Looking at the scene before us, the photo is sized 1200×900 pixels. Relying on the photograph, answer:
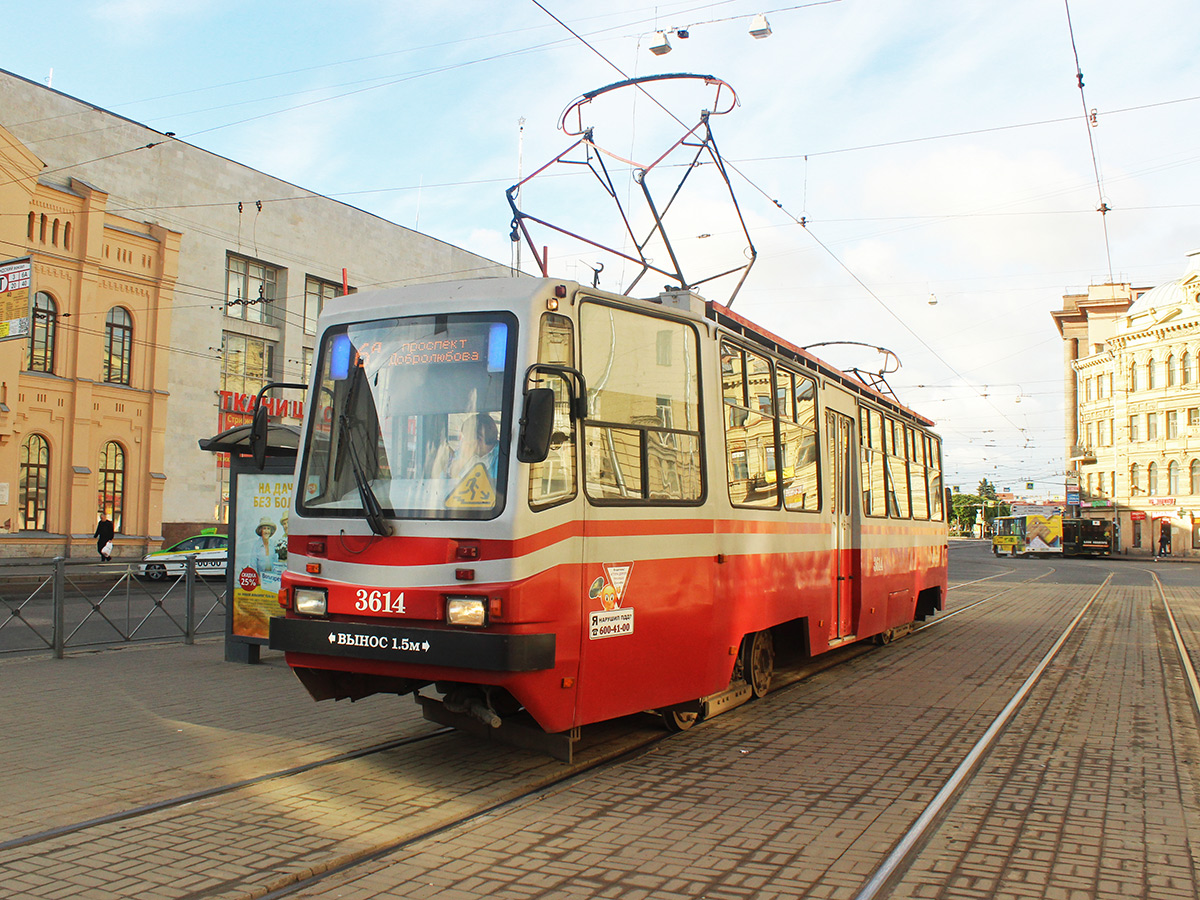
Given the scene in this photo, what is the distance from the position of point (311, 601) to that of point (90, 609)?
7.80 meters

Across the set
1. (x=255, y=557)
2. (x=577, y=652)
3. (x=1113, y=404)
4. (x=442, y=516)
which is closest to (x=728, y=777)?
(x=577, y=652)

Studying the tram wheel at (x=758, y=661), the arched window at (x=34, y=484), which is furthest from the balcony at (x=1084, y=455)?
the tram wheel at (x=758, y=661)

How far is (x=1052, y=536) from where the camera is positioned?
6444 cm

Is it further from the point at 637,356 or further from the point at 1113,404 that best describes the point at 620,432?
the point at 1113,404

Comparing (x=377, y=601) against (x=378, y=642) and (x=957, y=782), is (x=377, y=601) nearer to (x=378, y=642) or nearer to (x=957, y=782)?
(x=378, y=642)

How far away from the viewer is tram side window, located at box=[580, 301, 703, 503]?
643 centimetres

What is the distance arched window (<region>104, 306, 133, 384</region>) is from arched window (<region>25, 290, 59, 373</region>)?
182 cm

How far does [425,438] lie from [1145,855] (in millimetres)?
4429

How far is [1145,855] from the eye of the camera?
504cm

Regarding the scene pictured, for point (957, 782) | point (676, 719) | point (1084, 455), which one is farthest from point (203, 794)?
point (1084, 455)

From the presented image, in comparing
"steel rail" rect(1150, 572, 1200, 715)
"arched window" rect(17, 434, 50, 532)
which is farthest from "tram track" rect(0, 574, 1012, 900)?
"arched window" rect(17, 434, 50, 532)

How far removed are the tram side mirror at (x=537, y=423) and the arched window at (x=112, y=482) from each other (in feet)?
106

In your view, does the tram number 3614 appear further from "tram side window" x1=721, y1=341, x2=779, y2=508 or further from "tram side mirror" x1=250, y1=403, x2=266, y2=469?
"tram side window" x1=721, y1=341, x2=779, y2=508

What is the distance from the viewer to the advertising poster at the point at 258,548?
11062 millimetres
